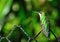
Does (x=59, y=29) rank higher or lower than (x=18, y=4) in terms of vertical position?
lower

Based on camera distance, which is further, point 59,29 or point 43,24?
point 59,29

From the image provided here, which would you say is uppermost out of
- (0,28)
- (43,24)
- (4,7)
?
(43,24)

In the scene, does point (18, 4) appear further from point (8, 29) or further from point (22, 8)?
point (8, 29)

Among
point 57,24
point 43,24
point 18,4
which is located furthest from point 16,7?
point 43,24

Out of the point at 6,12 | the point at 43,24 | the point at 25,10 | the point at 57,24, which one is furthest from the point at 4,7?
the point at 43,24

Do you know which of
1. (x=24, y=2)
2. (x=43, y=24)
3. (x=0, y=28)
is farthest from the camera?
(x=24, y=2)

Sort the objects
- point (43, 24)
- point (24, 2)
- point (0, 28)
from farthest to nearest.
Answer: point (24, 2) → point (0, 28) → point (43, 24)
